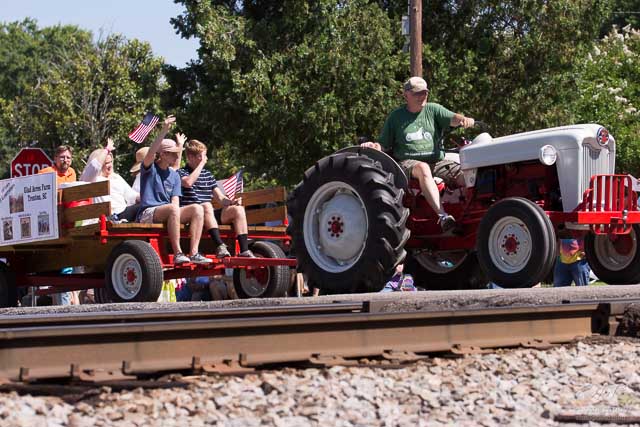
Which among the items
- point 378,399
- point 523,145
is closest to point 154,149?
point 523,145

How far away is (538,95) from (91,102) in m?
17.1

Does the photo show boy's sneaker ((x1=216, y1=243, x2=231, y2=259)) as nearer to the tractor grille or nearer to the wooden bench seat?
the wooden bench seat

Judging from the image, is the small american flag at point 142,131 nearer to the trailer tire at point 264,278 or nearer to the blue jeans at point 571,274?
the trailer tire at point 264,278

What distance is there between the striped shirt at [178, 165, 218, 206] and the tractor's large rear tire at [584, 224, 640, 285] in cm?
396

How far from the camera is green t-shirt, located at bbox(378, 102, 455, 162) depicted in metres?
10.6

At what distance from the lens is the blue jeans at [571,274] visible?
15797mm

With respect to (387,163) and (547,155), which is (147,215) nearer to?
(387,163)

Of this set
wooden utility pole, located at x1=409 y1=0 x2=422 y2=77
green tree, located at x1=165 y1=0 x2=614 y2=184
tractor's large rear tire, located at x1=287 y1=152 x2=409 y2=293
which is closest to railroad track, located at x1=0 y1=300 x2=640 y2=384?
tractor's large rear tire, located at x1=287 y1=152 x2=409 y2=293

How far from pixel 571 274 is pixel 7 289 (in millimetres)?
7349

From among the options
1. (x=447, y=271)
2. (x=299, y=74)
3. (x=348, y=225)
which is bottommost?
(x=447, y=271)

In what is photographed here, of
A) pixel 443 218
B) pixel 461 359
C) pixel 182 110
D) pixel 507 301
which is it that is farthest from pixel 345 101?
pixel 461 359

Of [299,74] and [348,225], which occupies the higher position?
[299,74]

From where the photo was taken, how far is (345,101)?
23.6m

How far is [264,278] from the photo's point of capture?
1245cm
